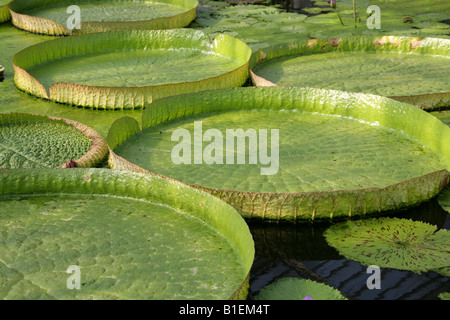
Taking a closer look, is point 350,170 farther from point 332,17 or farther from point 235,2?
point 235,2

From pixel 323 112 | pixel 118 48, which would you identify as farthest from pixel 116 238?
pixel 118 48

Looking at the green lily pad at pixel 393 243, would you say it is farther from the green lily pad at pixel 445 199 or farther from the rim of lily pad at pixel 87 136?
the rim of lily pad at pixel 87 136

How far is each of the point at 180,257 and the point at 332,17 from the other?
4.11 m

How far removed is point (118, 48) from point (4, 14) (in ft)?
5.93

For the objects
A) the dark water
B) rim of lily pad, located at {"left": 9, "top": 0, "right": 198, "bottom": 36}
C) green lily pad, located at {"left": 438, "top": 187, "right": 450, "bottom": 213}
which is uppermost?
rim of lily pad, located at {"left": 9, "top": 0, "right": 198, "bottom": 36}

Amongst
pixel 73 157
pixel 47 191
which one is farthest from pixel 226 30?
pixel 47 191

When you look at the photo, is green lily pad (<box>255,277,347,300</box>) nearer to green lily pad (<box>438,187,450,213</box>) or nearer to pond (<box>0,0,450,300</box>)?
pond (<box>0,0,450,300</box>)

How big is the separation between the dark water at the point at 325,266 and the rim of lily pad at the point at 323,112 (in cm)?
6

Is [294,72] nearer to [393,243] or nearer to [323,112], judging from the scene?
[323,112]

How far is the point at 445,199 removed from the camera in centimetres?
239

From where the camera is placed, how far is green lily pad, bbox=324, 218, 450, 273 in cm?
196

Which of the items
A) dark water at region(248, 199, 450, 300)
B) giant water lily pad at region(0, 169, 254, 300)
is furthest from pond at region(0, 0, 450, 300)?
giant water lily pad at region(0, 169, 254, 300)

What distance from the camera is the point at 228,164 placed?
2551mm

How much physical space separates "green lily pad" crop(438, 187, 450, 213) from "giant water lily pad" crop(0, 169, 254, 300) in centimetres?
94
